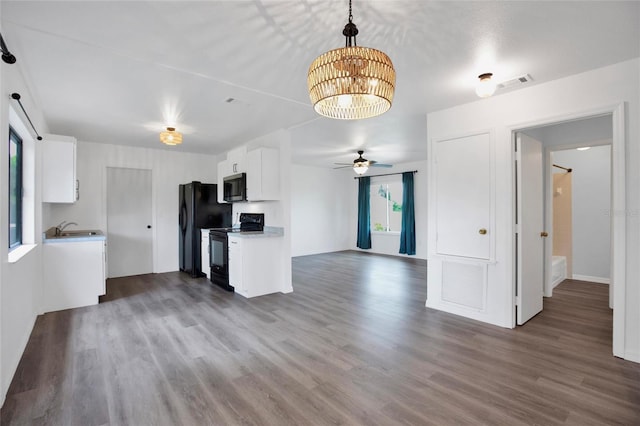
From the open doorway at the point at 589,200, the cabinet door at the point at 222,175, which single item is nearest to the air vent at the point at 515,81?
the open doorway at the point at 589,200

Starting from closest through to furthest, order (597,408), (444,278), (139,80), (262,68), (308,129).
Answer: (597,408) → (262,68) → (139,80) → (444,278) → (308,129)

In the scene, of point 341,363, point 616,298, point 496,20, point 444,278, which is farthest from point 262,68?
point 616,298

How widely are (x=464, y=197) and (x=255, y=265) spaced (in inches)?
118

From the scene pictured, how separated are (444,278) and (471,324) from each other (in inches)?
24.4

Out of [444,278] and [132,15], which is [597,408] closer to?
[444,278]

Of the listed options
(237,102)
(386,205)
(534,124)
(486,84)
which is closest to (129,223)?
(237,102)

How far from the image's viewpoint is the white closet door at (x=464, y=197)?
354cm

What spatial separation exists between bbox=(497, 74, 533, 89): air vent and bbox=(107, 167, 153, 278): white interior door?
20.5 feet

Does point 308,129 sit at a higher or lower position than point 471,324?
higher

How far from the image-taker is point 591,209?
5535 mm

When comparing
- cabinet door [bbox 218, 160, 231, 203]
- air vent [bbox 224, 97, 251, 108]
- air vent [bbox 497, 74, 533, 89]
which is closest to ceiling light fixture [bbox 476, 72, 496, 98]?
air vent [bbox 497, 74, 533, 89]

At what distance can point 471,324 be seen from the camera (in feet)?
11.4

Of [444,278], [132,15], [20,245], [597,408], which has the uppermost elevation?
[132,15]

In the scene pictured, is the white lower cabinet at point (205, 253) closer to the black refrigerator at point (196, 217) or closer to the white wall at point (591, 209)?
the black refrigerator at point (196, 217)
